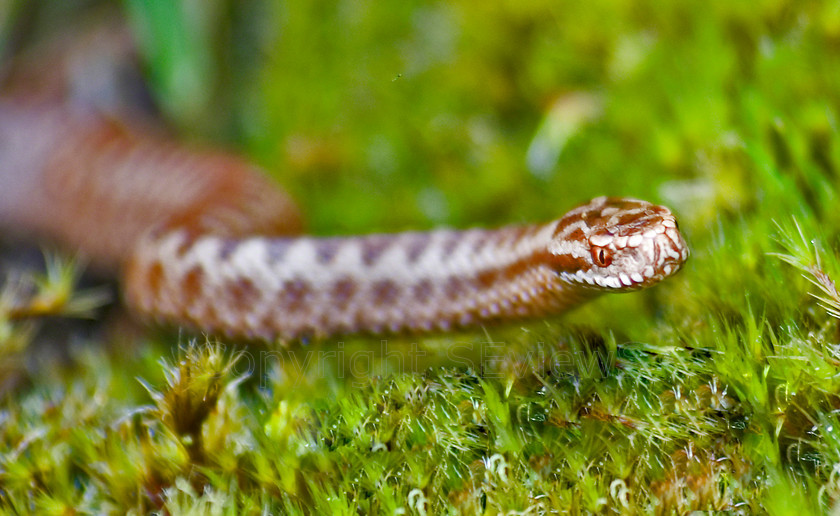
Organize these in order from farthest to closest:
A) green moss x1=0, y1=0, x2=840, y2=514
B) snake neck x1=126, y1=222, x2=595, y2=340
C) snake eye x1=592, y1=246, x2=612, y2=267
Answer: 1. snake neck x1=126, y1=222, x2=595, y2=340
2. snake eye x1=592, y1=246, x2=612, y2=267
3. green moss x1=0, y1=0, x2=840, y2=514

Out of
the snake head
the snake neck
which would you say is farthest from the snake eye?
the snake neck

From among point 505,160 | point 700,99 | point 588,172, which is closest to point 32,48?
point 505,160

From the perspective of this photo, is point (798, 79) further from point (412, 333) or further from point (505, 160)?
point (412, 333)

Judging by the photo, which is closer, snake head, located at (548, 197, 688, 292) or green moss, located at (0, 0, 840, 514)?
green moss, located at (0, 0, 840, 514)

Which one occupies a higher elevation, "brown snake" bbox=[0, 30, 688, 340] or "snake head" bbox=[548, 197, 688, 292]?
"snake head" bbox=[548, 197, 688, 292]

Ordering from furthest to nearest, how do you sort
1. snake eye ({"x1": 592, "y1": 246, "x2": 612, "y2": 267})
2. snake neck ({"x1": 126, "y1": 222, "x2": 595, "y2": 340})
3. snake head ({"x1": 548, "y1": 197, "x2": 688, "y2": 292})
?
snake neck ({"x1": 126, "y1": 222, "x2": 595, "y2": 340}) < snake eye ({"x1": 592, "y1": 246, "x2": 612, "y2": 267}) < snake head ({"x1": 548, "y1": 197, "x2": 688, "y2": 292})

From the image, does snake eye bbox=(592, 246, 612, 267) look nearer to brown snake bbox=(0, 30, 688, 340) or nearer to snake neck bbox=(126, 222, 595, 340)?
brown snake bbox=(0, 30, 688, 340)

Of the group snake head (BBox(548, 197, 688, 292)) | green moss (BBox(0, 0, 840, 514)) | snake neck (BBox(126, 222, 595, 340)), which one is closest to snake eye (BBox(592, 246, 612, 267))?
snake head (BBox(548, 197, 688, 292))

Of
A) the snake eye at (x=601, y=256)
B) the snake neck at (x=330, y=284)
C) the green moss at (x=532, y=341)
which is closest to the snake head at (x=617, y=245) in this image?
the snake eye at (x=601, y=256)

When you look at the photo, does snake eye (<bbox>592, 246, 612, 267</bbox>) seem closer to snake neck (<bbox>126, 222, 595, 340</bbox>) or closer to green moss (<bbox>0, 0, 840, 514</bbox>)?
green moss (<bbox>0, 0, 840, 514</bbox>)

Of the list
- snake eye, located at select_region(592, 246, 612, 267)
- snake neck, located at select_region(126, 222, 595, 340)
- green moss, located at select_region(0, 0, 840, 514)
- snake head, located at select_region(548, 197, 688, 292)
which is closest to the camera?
green moss, located at select_region(0, 0, 840, 514)
